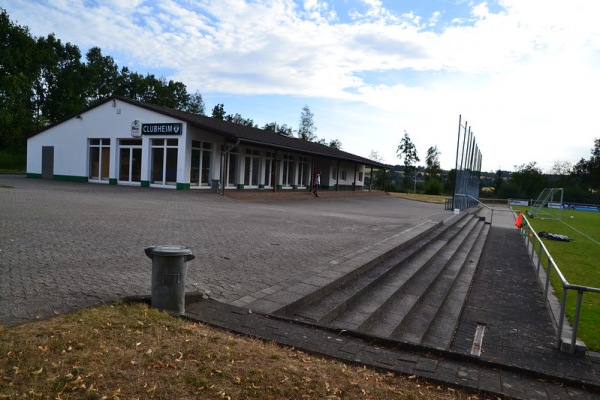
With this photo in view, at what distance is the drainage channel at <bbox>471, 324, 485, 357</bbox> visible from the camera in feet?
18.1

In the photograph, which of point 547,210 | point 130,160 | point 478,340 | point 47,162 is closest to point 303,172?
point 130,160

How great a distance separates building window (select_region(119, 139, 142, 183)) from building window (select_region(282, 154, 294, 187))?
37.1 feet

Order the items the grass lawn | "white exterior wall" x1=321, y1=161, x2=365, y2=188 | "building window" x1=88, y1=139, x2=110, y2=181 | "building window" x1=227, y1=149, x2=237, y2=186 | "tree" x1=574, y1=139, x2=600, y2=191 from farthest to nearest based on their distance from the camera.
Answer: "tree" x1=574, y1=139, x2=600, y2=191, "white exterior wall" x1=321, y1=161, x2=365, y2=188, "building window" x1=227, y1=149, x2=237, y2=186, "building window" x1=88, y1=139, x2=110, y2=181, the grass lawn

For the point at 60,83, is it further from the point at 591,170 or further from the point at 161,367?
the point at 591,170

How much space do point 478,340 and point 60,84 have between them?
189 ft

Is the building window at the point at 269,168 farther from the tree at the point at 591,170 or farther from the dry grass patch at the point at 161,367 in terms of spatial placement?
the tree at the point at 591,170

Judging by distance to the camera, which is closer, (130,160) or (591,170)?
(130,160)

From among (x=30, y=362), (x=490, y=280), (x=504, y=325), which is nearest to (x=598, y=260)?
(x=490, y=280)

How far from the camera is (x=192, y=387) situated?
119 inches

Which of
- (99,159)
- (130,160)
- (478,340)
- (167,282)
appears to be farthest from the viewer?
(99,159)

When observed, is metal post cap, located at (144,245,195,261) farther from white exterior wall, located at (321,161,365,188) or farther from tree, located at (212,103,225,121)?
tree, located at (212,103,225,121)

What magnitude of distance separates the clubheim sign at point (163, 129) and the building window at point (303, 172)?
13.6 m

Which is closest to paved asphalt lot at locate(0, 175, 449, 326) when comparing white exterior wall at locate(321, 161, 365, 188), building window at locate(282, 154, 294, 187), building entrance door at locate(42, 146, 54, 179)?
building entrance door at locate(42, 146, 54, 179)

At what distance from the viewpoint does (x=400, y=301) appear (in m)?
6.58
